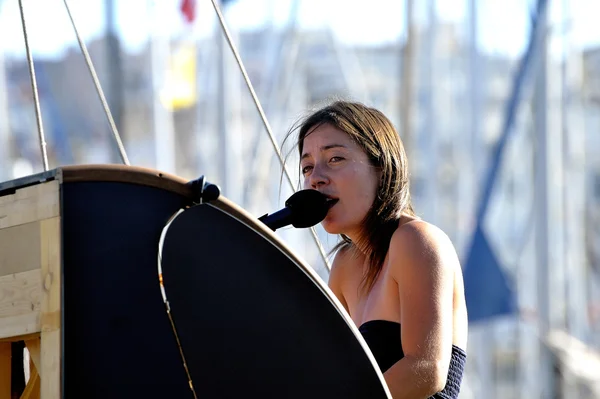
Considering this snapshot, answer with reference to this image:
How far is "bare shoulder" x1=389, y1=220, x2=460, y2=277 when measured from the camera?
7.87 feet

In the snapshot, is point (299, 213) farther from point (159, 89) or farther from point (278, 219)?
point (159, 89)

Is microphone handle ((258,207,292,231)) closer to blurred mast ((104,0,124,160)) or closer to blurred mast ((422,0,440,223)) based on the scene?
blurred mast ((422,0,440,223))

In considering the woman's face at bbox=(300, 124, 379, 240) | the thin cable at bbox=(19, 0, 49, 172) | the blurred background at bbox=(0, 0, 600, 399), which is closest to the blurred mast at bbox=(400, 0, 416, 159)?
the blurred background at bbox=(0, 0, 600, 399)

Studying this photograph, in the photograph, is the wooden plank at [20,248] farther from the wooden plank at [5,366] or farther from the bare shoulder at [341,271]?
the bare shoulder at [341,271]

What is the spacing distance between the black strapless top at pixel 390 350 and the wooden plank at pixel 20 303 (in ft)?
2.48

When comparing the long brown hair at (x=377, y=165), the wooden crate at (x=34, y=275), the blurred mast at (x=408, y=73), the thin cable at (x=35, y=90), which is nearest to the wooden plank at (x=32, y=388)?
the wooden crate at (x=34, y=275)

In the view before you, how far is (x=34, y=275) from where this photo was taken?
2.03 m

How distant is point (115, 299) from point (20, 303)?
0.18m

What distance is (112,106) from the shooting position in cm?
1591

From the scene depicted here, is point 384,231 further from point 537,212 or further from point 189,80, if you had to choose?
point 189,80

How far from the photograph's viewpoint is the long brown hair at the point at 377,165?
2607mm

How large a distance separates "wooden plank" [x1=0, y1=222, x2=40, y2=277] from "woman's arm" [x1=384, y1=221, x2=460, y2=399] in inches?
29.3

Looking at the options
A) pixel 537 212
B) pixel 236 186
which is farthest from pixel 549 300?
pixel 236 186

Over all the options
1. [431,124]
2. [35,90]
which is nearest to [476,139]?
[431,124]
